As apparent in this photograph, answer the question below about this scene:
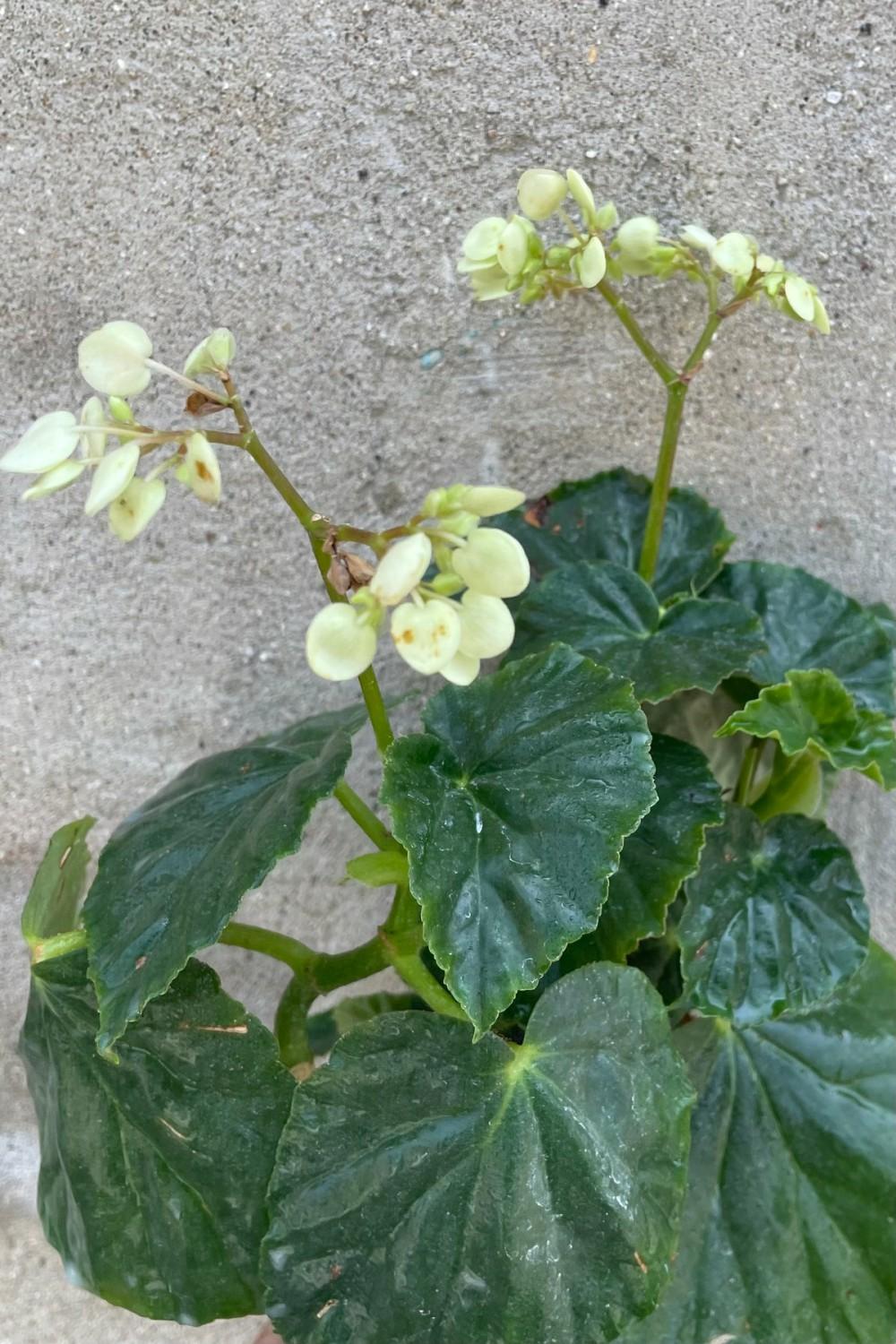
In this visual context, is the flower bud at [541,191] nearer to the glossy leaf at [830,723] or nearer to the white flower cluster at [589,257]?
the white flower cluster at [589,257]

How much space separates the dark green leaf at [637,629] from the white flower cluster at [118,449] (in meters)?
0.31

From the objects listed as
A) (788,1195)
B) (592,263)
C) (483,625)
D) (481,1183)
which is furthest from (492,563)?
(788,1195)

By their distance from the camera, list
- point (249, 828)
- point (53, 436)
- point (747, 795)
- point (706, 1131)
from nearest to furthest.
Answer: point (53, 436), point (249, 828), point (706, 1131), point (747, 795)

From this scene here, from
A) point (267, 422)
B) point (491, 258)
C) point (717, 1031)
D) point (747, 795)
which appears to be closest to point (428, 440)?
point (267, 422)

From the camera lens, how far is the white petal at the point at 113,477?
442 millimetres

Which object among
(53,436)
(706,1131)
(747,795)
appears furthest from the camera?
(747,795)

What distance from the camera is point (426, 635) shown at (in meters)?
0.43

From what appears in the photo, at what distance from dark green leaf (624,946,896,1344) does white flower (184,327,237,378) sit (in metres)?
0.51

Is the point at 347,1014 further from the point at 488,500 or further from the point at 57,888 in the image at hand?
the point at 488,500

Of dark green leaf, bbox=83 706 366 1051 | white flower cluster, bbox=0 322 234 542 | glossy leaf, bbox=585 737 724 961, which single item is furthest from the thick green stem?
white flower cluster, bbox=0 322 234 542

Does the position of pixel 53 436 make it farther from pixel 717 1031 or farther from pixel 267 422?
pixel 717 1031

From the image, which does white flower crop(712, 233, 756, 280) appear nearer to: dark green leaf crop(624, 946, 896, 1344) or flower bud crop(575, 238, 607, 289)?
flower bud crop(575, 238, 607, 289)

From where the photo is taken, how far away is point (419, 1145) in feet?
1.91

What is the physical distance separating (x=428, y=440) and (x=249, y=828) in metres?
0.38
